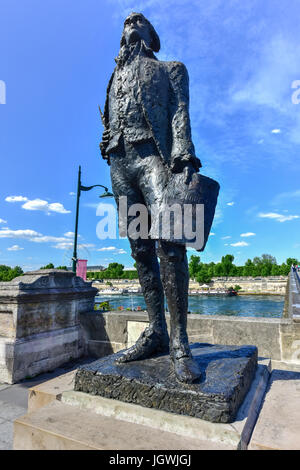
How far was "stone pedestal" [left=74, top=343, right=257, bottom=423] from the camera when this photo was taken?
153 centimetres

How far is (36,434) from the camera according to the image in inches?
61.7

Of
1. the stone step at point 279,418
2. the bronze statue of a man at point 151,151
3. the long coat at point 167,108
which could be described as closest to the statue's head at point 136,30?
the bronze statue of a man at point 151,151

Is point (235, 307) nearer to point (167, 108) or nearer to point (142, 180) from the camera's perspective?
point (142, 180)

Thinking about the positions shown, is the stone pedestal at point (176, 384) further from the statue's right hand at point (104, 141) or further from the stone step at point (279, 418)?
the statue's right hand at point (104, 141)

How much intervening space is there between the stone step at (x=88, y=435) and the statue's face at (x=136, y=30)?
9.46ft

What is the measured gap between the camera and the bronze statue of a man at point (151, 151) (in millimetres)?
2025

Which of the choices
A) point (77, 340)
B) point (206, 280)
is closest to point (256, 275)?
point (206, 280)

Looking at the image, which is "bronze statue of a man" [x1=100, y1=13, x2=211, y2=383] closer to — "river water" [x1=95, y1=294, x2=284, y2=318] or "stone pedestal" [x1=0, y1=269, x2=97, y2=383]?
"stone pedestal" [x1=0, y1=269, x2=97, y2=383]

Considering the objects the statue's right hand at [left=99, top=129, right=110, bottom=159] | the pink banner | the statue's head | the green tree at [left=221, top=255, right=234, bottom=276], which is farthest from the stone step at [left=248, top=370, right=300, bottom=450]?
the green tree at [left=221, top=255, right=234, bottom=276]

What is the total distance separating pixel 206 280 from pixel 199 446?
80795 millimetres

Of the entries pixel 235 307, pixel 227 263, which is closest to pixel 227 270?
pixel 227 263

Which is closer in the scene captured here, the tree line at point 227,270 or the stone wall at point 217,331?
the stone wall at point 217,331

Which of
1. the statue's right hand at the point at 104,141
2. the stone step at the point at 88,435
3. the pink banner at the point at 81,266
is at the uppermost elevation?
the statue's right hand at the point at 104,141

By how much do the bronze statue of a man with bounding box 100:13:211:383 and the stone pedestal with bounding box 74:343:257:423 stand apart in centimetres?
11
